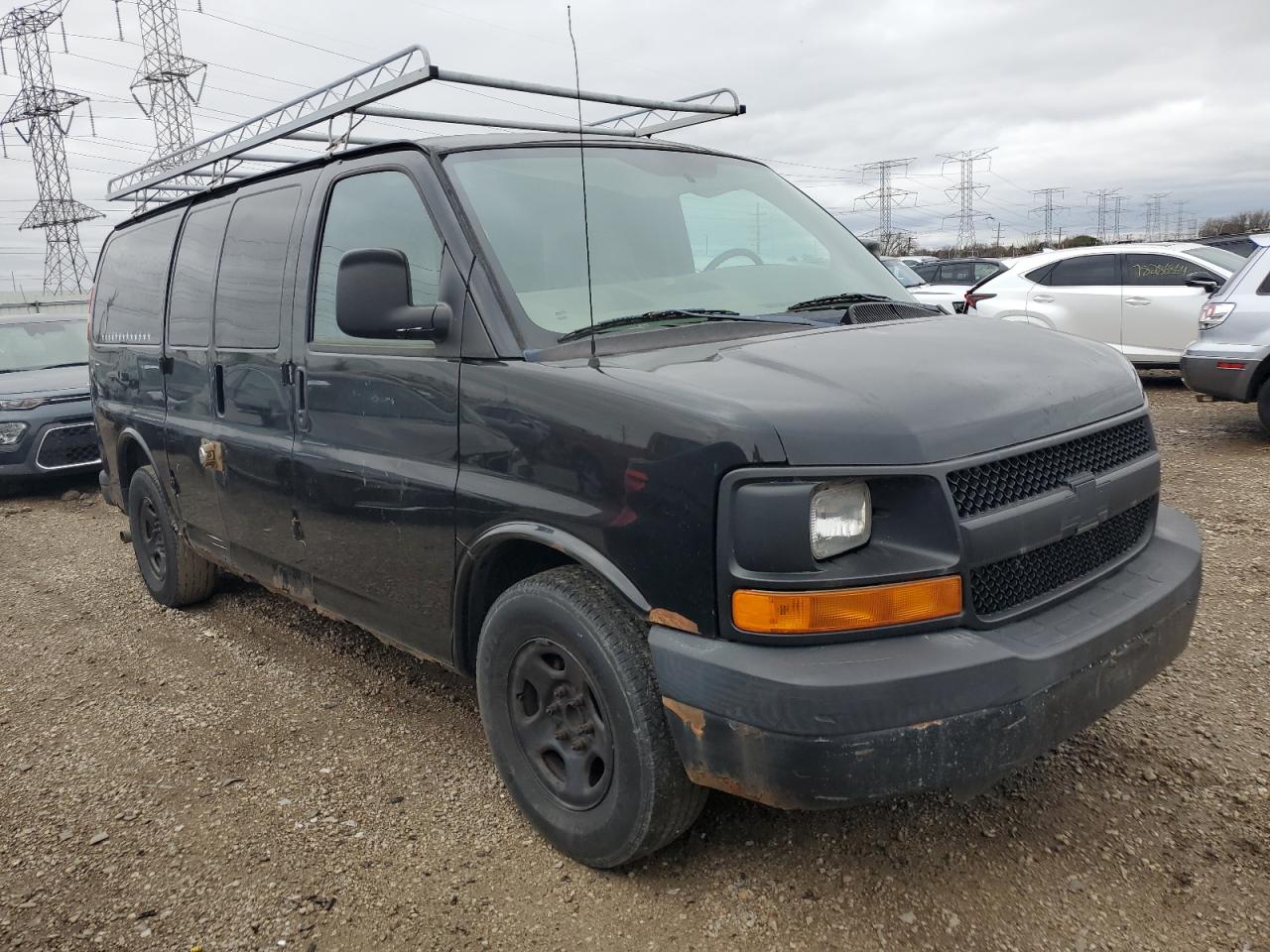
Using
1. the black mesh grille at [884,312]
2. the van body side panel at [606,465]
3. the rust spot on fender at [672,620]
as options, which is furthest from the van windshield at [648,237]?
the rust spot on fender at [672,620]

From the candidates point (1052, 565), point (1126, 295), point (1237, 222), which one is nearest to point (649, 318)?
point (1052, 565)

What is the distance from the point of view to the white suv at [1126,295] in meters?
10.6

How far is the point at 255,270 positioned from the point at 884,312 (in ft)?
8.20

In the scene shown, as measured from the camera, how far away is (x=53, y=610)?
18.1ft

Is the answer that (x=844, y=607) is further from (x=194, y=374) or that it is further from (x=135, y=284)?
(x=135, y=284)

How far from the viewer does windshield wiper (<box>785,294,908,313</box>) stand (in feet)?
10.3

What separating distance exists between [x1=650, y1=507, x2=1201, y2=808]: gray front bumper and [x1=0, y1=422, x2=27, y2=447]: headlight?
8.41 m

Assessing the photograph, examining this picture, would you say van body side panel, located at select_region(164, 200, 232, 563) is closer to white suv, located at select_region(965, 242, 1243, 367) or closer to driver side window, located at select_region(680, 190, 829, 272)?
driver side window, located at select_region(680, 190, 829, 272)

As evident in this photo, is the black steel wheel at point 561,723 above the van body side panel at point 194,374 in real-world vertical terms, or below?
below

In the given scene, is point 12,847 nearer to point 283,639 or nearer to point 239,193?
point 283,639

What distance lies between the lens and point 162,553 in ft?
17.3

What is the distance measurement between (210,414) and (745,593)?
302 centimetres

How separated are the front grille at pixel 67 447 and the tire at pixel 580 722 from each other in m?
7.40

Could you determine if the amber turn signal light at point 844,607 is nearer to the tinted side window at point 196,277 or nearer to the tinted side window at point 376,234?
the tinted side window at point 376,234
